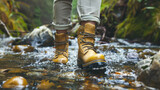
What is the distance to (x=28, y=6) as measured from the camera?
1596cm

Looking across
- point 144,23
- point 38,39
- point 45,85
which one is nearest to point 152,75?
point 45,85

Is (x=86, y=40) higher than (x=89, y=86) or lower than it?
higher

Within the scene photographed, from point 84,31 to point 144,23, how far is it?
16.6ft

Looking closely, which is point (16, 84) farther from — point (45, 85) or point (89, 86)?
point (89, 86)

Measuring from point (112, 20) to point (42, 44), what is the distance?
5.31 m

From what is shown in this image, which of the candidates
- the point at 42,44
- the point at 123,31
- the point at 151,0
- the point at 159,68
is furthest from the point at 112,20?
the point at 159,68

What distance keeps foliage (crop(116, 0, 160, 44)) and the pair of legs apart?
4.12 m

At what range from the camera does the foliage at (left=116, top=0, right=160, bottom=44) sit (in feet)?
18.2

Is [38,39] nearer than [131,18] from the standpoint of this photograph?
Yes

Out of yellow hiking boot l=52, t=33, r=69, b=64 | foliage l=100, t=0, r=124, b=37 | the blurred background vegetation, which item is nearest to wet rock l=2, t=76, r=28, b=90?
yellow hiking boot l=52, t=33, r=69, b=64

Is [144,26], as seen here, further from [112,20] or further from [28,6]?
[28,6]

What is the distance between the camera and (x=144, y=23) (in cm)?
618

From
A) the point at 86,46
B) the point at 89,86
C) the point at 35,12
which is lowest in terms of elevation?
the point at 89,86

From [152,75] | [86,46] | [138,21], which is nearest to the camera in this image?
[152,75]
